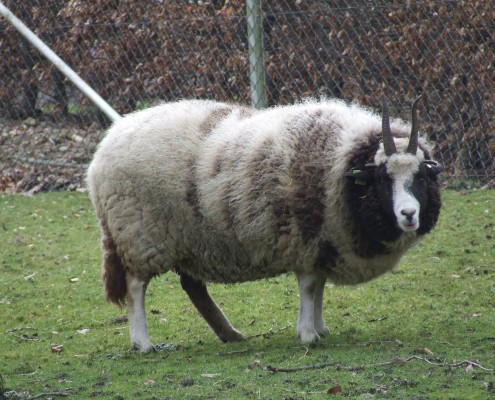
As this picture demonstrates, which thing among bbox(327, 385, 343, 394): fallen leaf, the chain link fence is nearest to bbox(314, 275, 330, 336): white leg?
bbox(327, 385, 343, 394): fallen leaf

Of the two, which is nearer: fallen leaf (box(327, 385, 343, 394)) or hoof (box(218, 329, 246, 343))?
fallen leaf (box(327, 385, 343, 394))

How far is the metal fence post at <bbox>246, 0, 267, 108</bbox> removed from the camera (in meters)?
9.85

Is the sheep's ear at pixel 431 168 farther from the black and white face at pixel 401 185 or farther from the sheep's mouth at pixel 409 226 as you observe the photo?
the sheep's mouth at pixel 409 226

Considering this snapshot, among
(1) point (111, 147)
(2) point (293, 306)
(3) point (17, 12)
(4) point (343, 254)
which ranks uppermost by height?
(3) point (17, 12)

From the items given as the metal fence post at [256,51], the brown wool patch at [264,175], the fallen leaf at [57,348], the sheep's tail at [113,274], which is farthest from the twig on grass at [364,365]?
the metal fence post at [256,51]

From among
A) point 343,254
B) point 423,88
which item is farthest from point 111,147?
point 423,88

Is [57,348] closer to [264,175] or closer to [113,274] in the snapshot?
[113,274]

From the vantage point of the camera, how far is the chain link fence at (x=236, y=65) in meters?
9.61

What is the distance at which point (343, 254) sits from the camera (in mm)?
6230

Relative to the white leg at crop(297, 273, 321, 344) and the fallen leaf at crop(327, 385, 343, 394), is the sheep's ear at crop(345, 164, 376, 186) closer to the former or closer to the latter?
the white leg at crop(297, 273, 321, 344)

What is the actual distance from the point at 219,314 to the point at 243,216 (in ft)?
2.88

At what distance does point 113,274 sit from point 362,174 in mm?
1913

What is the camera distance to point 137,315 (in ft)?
21.7

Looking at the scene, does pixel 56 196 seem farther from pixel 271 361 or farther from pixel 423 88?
pixel 271 361
